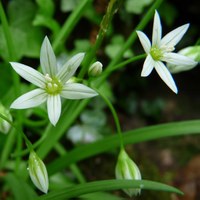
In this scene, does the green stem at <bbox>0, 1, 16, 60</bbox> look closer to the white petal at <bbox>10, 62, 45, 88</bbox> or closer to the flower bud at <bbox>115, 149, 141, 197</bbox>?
the white petal at <bbox>10, 62, 45, 88</bbox>

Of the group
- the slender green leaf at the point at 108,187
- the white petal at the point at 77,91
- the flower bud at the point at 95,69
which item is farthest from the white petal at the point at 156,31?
the slender green leaf at the point at 108,187

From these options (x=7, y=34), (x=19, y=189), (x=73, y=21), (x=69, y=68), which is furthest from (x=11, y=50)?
(x=19, y=189)

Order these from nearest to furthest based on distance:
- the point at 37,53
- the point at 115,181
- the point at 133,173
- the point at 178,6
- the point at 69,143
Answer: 1. the point at 115,181
2. the point at 133,173
3. the point at 37,53
4. the point at 69,143
5. the point at 178,6

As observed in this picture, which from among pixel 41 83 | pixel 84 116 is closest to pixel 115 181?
pixel 41 83

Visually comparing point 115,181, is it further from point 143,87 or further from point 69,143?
point 143,87

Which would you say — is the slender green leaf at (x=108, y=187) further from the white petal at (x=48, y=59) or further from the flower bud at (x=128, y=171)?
the white petal at (x=48, y=59)

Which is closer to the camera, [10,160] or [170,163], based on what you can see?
[10,160]

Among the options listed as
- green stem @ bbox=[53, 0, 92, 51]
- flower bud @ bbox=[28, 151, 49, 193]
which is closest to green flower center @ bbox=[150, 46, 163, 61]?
green stem @ bbox=[53, 0, 92, 51]
